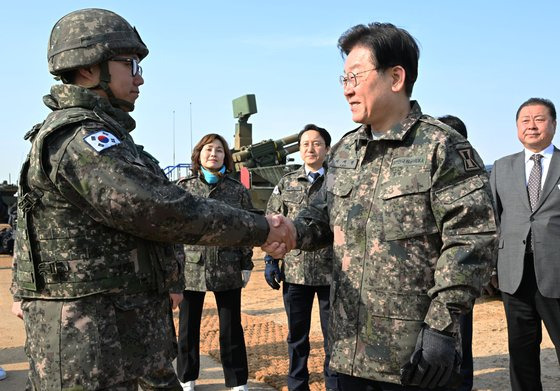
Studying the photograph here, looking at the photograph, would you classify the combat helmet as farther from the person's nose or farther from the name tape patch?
the name tape patch

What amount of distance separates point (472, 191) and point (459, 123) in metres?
2.64

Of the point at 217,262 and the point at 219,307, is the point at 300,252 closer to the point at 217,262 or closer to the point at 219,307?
the point at 217,262

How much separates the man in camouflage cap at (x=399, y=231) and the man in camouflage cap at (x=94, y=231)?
1.84 feet

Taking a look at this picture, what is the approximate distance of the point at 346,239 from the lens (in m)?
2.73

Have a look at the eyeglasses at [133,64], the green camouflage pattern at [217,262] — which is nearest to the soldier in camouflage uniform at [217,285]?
Result: the green camouflage pattern at [217,262]

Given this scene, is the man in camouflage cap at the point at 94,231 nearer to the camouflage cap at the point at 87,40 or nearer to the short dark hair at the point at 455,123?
the camouflage cap at the point at 87,40

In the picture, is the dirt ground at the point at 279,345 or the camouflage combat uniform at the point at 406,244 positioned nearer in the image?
the camouflage combat uniform at the point at 406,244

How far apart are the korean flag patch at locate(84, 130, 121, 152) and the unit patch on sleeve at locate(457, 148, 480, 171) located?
4.82 feet

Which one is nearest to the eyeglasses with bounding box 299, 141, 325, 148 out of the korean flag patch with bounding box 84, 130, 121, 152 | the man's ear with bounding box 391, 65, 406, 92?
the man's ear with bounding box 391, 65, 406, 92

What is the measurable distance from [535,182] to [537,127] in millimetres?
430

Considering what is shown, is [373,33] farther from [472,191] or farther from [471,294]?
[471,294]

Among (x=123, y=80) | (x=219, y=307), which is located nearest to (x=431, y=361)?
(x=123, y=80)

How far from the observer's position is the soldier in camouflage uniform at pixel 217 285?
5109mm

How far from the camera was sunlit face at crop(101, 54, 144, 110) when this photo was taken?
9.39 ft
